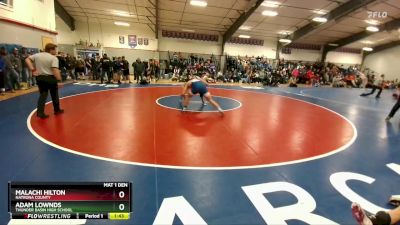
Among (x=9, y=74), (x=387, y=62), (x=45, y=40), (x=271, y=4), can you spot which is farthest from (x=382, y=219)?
(x=387, y=62)

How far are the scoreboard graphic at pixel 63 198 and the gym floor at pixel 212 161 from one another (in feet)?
2.13

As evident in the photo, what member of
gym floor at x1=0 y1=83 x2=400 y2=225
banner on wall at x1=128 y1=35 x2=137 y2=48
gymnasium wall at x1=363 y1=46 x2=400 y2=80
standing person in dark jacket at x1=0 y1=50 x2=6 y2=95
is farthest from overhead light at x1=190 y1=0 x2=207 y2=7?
gymnasium wall at x1=363 y1=46 x2=400 y2=80

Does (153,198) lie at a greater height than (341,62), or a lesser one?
lesser

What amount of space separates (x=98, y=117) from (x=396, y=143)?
24.6 ft

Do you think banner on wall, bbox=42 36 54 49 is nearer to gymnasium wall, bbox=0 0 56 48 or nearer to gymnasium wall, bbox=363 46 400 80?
gymnasium wall, bbox=0 0 56 48

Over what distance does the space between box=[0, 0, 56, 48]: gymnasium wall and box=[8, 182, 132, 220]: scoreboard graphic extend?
1103 cm

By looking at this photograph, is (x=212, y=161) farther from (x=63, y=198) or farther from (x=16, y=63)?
(x=16, y=63)

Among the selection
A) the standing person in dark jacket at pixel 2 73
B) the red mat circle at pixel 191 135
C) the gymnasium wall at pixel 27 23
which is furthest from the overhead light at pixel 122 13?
the red mat circle at pixel 191 135

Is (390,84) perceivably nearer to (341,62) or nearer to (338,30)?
(341,62)

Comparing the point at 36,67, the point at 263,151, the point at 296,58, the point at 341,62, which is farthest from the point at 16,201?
the point at 341,62

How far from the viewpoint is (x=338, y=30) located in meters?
23.1

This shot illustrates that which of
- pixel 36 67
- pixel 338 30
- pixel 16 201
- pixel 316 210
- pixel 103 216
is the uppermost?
pixel 338 30

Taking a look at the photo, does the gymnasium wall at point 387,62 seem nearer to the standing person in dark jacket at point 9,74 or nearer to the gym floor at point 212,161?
the gym floor at point 212,161

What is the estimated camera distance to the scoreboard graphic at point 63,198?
6.46 ft
